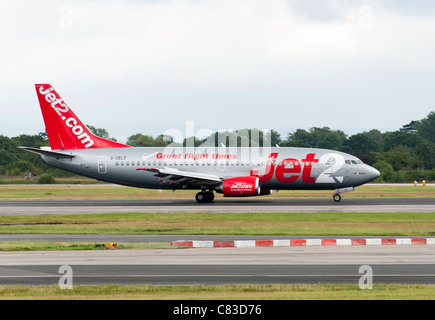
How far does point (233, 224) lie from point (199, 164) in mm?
17094

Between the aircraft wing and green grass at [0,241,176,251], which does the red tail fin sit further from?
green grass at [0,241,176,251]

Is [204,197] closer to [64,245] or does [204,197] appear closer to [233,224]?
[233,224]

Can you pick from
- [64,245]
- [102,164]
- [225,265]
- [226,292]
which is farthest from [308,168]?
[226,292]

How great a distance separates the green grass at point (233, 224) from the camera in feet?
96.4

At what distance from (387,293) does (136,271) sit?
703 cm

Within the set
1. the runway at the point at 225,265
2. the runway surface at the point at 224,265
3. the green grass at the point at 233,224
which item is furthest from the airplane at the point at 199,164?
the runway surface at the point at 224,265

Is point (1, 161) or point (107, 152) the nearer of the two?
point (107, 152)

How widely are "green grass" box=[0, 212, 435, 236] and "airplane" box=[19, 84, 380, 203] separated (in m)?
10.0

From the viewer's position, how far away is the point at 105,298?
14.3m

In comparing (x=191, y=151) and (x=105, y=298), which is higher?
(x=191, y=151)

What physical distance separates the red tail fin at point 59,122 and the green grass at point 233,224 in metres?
14.4

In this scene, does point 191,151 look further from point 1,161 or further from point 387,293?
point 1,161
